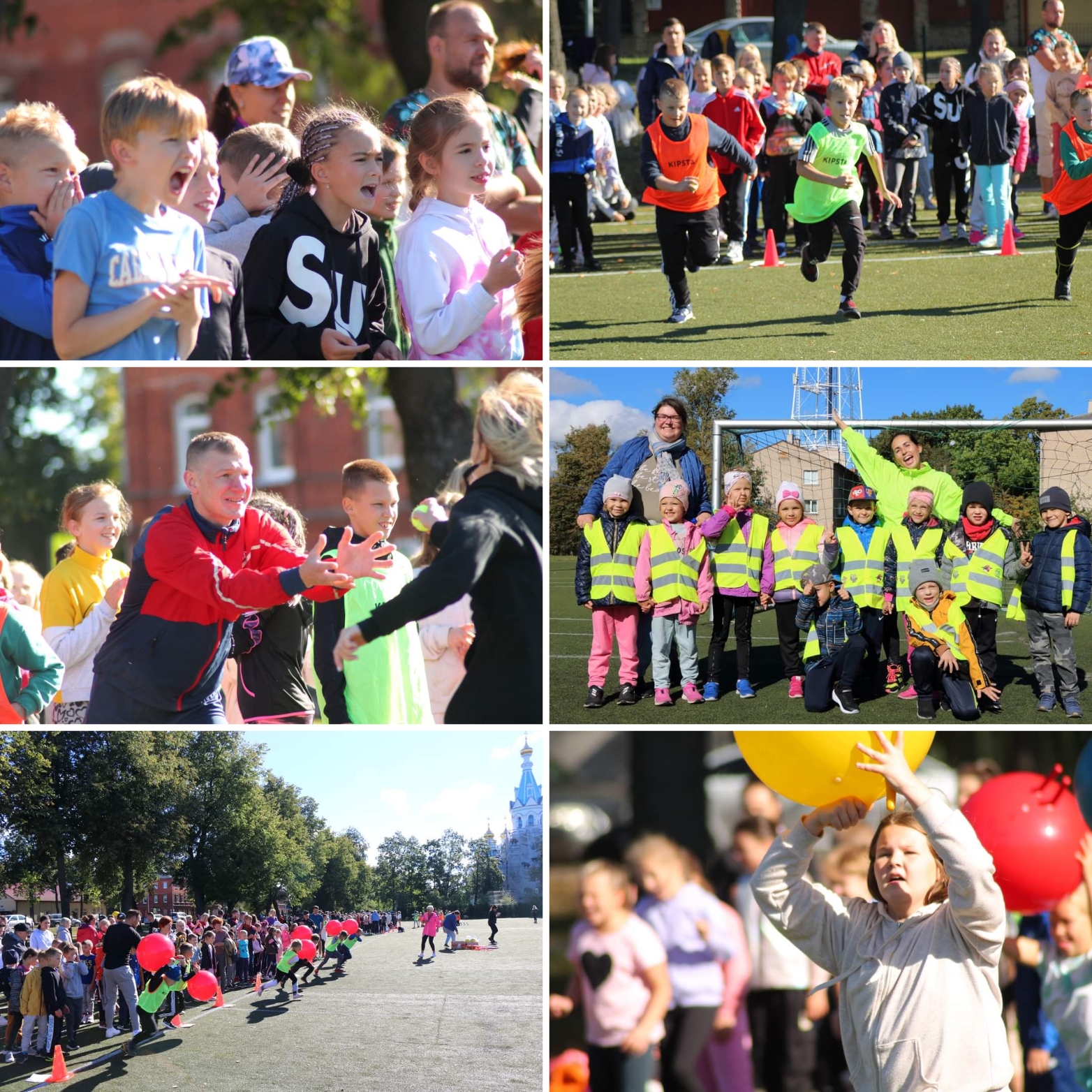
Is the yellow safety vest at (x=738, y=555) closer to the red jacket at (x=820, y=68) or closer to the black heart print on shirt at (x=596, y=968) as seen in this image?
the black heart print on shirt at (x=596, y=968)

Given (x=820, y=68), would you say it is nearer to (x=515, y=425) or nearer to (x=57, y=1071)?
(x=515, y=425)

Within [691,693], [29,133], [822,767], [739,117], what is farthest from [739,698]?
[739,117]

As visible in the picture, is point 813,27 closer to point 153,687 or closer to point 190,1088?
point 153,687

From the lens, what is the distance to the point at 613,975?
458 cm

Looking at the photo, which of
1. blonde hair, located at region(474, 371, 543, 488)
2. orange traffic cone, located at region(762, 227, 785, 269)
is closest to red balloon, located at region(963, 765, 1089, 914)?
blonde hair, located at region(474, 371, 543, 488)

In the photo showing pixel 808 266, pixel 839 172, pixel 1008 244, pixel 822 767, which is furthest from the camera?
pixel 1008 244

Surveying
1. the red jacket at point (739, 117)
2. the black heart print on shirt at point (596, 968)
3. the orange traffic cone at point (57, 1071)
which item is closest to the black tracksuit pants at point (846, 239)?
the red jacket at point (739, 117)

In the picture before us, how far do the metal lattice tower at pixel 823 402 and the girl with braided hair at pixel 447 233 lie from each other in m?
1.23

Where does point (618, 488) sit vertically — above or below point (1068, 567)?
above

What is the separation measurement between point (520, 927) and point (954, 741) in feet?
5.70

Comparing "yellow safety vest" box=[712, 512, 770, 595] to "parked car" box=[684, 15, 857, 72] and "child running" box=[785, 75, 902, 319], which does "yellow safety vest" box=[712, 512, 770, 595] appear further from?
"parked car" box=[684, 15, 857, 72]

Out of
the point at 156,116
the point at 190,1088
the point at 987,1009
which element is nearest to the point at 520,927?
the point at 190,1088

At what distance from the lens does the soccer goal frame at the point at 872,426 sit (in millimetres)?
4766

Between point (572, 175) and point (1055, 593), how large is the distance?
153 inches
